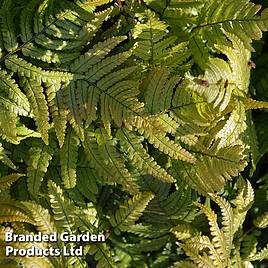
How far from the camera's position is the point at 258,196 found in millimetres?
2334

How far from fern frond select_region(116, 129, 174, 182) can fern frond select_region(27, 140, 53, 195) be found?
28cm

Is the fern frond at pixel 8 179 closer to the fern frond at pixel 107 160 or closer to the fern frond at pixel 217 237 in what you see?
the fern frond at pixel 107 160

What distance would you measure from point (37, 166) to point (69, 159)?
12 cm

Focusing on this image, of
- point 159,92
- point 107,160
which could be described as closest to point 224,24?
point 159,92

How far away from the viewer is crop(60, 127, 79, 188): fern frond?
1830 mm

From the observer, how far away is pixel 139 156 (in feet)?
5.86

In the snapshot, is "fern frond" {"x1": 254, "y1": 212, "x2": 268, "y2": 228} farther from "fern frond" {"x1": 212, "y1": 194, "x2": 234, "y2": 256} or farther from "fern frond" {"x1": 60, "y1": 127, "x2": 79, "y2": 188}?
"fern frond" {"x1": 60, "y1": 127, "x2": 79, "y2": 188}

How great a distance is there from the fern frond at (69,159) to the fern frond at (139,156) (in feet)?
0.57

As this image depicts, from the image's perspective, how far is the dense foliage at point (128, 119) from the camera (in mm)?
1770

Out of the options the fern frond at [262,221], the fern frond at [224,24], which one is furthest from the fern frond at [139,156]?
the fern frond at [262,221]

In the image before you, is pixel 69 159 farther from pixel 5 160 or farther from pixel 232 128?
pixel 232 128

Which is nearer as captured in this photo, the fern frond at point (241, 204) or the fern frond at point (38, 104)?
the fern frond at point (38, 104)

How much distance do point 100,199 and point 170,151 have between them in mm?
582

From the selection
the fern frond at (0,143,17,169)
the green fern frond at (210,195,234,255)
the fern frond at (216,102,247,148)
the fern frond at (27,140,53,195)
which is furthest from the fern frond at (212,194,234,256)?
Result: the fern frond at (0,143,17,169)
